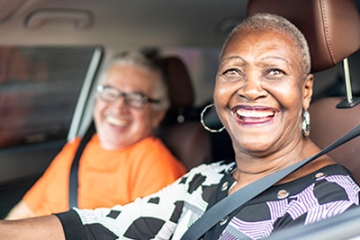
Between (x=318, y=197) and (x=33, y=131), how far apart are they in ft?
7.94

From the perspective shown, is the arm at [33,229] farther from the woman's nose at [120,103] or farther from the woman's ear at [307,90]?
the woman's nose at [120,103]

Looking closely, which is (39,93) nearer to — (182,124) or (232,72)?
(182,124)

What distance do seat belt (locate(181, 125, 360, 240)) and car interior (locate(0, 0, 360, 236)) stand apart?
0.18m

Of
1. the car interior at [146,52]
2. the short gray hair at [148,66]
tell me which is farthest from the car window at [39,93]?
the short gray hair at [148,66]

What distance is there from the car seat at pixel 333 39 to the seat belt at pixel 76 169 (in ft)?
4.06

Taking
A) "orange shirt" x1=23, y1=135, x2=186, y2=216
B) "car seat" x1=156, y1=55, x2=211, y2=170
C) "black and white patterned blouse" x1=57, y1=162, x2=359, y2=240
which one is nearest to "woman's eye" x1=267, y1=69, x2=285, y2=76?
"black and white patterned blouse" x1=57, y1=162, x2=359, y2=240

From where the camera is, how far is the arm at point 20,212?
120 inches

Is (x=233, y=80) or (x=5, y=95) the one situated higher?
(x=233, y=80)

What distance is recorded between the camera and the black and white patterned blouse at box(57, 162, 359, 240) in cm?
174

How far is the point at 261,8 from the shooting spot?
2188 mm

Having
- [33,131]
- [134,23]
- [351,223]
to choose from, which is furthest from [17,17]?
[351,223]

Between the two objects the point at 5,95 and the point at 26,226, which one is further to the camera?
the point at 5,95

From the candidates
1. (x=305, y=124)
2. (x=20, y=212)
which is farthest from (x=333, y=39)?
(x=20, y=212)

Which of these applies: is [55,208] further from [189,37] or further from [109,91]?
[189,37]
